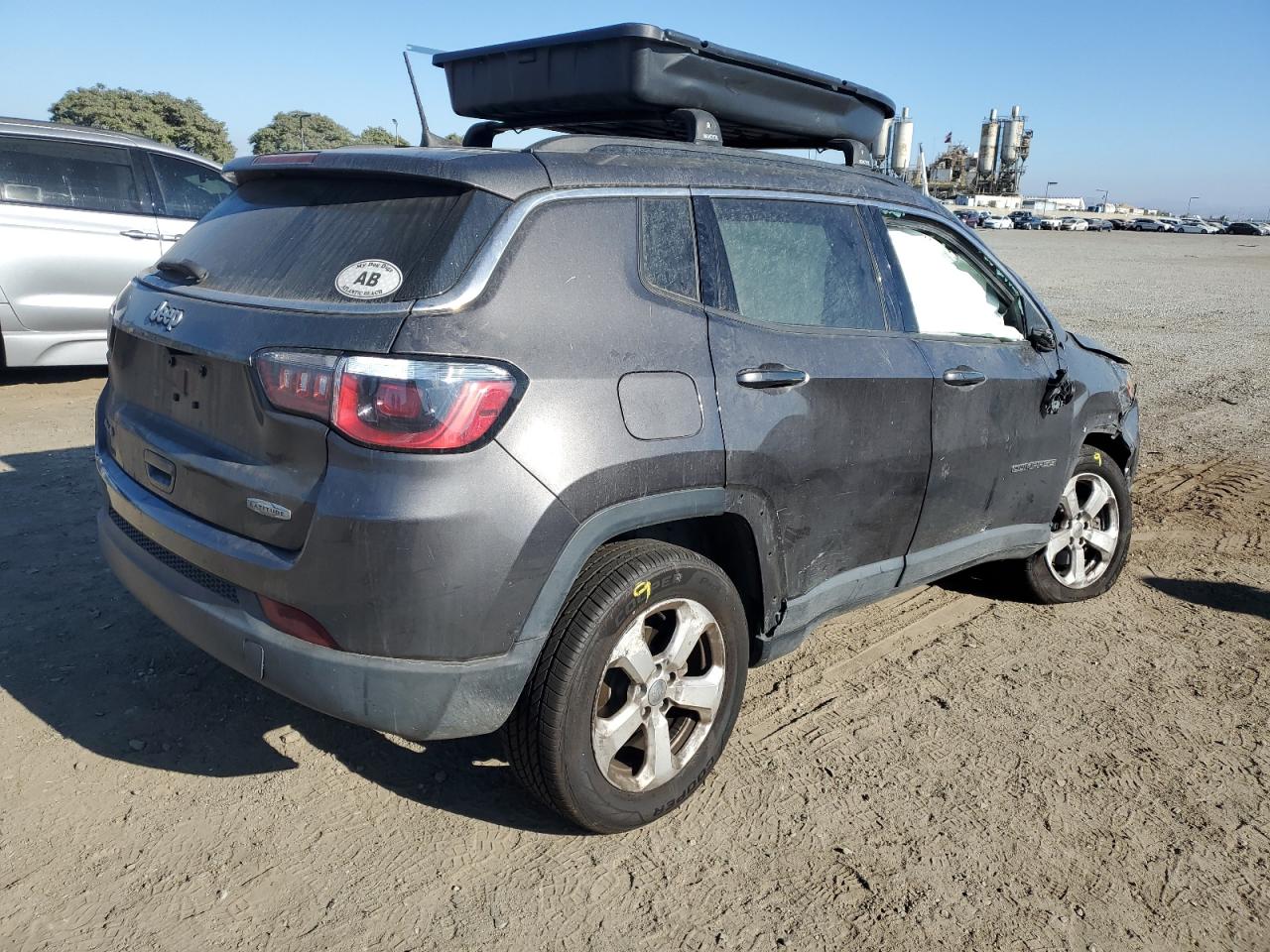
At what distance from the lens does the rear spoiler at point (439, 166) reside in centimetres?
247

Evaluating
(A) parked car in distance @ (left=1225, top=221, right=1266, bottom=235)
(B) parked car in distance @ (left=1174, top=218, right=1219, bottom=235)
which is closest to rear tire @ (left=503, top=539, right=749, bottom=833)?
(B) parked car in distance @ (left=1174, top=218, right=1219, bottom=235)

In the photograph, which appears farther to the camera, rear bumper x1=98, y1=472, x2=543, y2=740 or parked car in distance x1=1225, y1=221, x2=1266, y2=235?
parked car in distance x1=1225, y1=221, x2=1266, y2=235

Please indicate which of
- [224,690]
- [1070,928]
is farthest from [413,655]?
[1070,928]

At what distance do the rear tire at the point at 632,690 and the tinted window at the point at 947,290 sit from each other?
1.44 metres

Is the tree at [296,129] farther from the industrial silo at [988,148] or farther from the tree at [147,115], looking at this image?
the industrial silo at [988,148]

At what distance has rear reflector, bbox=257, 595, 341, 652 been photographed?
7.70 feet

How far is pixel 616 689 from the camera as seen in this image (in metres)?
2.79

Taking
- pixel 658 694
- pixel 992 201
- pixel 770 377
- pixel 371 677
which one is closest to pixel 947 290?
pixel 770 377

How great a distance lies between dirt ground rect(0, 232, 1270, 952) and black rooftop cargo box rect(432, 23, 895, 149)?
81.1 inches

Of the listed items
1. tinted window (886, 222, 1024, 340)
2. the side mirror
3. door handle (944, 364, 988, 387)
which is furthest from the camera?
the side mirror

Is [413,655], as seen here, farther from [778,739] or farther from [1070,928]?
[1070,928]

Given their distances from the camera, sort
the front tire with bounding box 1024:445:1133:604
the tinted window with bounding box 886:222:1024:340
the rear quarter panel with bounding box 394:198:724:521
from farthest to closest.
→ the front tire with bounding box 1024:445:1133:604 < the tinted window with bounding box 886:222:1024:340 < the rear quarter panel with bounding box 394:198:724:521

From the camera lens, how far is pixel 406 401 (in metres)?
2.23

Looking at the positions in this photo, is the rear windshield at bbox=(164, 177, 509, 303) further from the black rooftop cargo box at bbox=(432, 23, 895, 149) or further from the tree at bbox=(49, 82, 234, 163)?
the tree at bbox=(49, 82, 234, 163)
